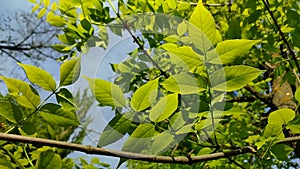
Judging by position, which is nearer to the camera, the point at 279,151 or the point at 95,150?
the point at 95,150

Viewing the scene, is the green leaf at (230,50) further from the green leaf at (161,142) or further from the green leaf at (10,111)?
the green leaf at (10,111)

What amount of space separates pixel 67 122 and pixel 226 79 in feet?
0.65

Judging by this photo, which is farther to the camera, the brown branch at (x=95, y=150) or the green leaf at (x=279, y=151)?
the green leaf at (x=279, y=151)

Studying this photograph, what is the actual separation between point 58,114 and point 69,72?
54 mm

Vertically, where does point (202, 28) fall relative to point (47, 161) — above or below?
above

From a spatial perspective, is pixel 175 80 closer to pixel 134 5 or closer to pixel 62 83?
pixel 62 83

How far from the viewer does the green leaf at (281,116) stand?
18.0 inches

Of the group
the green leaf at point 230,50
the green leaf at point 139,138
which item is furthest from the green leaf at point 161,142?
the green leaf at point 230,50

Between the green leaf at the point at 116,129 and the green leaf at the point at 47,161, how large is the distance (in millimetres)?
66

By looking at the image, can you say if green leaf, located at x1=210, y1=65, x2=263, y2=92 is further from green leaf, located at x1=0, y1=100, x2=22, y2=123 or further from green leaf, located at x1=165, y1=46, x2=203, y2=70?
green leaf, located at x1=0, y1=100, x2=22, y2=123

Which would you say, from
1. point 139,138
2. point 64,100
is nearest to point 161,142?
point 139,138

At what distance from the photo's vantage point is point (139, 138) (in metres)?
0.45

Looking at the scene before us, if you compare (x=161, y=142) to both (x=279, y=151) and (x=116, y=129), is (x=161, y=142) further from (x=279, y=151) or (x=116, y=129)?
(x=279, y=151)

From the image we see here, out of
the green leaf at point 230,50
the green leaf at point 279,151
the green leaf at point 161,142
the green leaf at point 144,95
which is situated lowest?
the green leaf at point 279,151
